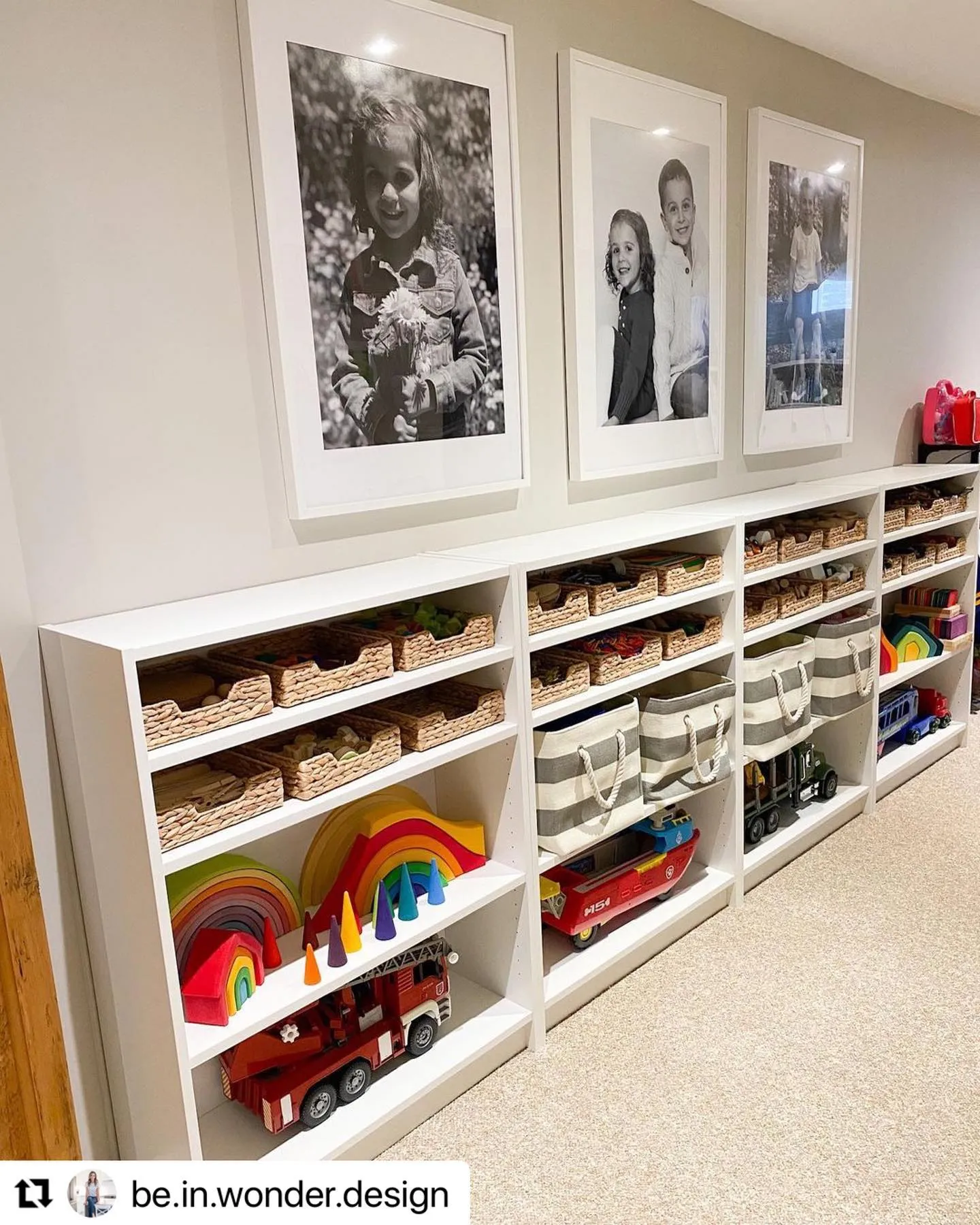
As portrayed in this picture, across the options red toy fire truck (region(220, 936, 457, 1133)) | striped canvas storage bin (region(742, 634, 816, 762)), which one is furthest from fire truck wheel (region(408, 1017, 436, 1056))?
striped canvas storage bin (region(742, 634, 816, 762))

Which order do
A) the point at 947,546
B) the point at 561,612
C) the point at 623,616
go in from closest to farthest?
1. the point at 561,612
2. the point at 623,616
3. the point at 947,546

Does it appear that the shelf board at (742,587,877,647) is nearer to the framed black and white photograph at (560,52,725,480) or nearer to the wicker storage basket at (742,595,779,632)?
the wicker storage basket at (742,595,779,632)

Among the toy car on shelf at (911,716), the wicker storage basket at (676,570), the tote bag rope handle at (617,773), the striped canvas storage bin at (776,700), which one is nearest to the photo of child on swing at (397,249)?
the wicker storage basket at (676,570)

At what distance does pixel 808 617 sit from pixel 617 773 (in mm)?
922

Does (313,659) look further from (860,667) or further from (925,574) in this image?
(925,574)

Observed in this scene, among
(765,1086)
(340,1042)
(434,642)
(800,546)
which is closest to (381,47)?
(434,642)

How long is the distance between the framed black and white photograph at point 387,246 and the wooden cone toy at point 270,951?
2.51 feet

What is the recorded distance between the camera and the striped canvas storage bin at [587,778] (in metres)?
2.01

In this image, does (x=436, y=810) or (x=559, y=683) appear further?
(x=436, y=810)

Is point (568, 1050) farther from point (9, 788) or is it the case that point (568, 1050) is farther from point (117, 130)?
point (117, 130)

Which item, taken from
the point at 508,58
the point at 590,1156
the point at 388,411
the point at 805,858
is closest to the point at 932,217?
the point at 508,58

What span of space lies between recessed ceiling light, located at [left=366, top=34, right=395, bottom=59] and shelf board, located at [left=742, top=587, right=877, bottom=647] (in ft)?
5.14

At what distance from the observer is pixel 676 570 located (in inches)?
90.3

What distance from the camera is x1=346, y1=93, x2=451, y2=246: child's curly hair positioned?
183 centimetres
